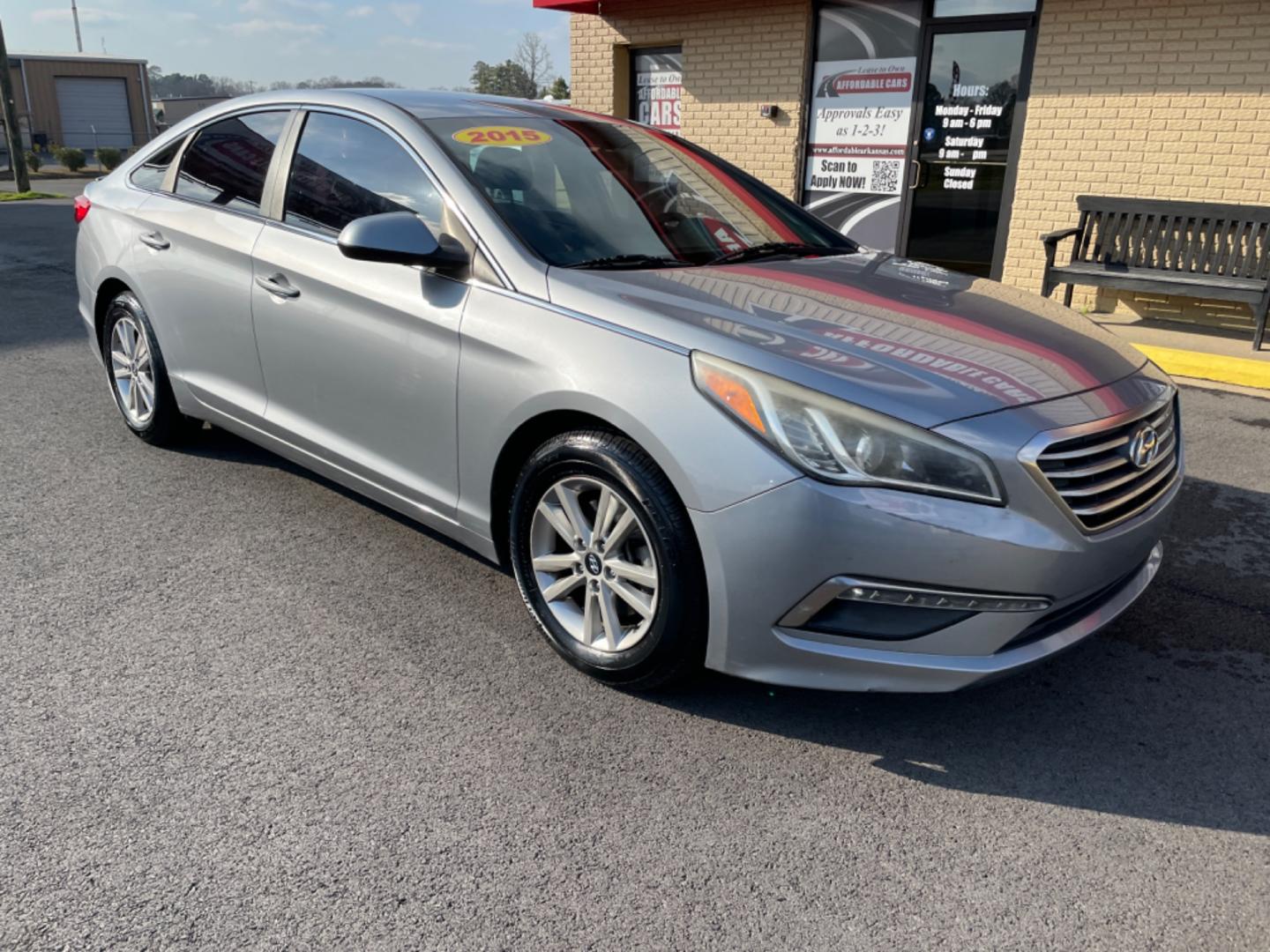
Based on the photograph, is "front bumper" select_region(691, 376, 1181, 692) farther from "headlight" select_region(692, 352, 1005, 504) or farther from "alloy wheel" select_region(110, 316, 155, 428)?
"alloy wheel" select_region(110, 316, 155, 428)

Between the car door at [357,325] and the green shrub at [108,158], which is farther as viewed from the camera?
the green shrub at [108,158]

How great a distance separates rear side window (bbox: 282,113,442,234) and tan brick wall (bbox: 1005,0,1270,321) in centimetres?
723

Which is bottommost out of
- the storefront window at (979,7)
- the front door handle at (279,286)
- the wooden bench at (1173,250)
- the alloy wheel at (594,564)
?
the alloy wheel at (594,564)

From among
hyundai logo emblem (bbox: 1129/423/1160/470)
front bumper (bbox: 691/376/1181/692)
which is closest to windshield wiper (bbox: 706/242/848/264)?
front bumper (bbox: 691/376/1181/692)

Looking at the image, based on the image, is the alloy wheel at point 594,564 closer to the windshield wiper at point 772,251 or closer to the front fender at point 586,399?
the front fender at point 586,399

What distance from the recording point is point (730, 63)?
11.0 meters

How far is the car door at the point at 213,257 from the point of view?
394 cm

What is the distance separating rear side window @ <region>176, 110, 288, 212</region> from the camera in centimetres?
399

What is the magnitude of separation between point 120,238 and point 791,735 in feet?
12.2

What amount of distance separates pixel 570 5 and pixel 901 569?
10431 millimetres

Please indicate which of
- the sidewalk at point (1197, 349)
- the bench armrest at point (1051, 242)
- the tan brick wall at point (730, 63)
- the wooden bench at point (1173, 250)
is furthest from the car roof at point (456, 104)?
the tan brick wall at point (730, 63)

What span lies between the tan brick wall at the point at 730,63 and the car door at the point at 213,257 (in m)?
7.10

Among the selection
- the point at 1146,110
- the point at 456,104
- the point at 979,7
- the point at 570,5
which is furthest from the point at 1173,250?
the point at 570,5

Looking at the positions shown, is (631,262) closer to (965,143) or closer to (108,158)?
(965,143)
